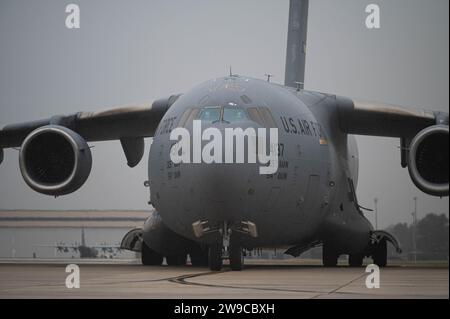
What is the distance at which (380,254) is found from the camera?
62.8 feet

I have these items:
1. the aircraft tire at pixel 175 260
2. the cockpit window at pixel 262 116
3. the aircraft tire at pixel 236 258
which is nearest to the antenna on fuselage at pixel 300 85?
the aircraft tire at pixel 175 260

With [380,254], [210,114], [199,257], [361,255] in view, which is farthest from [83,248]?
[210,114]

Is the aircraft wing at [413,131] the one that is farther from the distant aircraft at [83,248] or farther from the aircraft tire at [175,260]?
the distant aircraft at [83,248]

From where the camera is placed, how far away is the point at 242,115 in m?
14.7

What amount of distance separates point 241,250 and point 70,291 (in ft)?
17.9

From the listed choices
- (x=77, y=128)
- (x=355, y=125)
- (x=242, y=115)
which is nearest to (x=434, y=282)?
(x=242, y=115)

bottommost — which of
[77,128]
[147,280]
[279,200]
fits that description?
[147,280]

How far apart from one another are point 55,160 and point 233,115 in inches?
173

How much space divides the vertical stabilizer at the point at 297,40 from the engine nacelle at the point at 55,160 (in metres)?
5.55

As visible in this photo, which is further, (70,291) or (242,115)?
(242,115)

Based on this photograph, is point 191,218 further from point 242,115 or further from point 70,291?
point 70,291

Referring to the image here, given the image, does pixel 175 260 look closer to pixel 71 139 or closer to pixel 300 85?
pixel 71 139
